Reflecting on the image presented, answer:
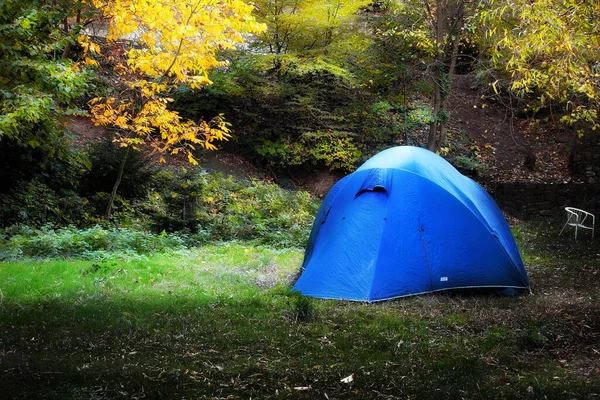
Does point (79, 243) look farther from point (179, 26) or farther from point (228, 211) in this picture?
point (228, 211)

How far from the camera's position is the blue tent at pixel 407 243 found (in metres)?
6.96

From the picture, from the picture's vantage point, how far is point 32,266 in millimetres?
→ 7848

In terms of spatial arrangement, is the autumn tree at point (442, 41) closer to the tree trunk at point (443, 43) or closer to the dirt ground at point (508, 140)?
the tree trunk at point (443, 43)

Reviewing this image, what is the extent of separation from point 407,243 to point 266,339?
2.65 m

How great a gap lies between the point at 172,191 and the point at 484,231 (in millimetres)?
7022

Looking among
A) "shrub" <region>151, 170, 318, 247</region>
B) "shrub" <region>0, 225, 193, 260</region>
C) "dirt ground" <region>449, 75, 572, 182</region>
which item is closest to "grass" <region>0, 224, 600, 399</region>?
A: "shrub" <region>0, 225, 193, 260</region>

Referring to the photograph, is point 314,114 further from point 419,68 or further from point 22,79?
point 22,79

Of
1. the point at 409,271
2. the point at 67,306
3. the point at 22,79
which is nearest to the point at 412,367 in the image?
the point at 409,271

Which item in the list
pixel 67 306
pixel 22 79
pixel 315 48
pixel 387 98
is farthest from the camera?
Result: pixel 387 98

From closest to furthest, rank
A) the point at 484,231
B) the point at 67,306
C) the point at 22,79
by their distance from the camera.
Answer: the point at 67,306 → the point at 22,79 → the point at 484,231

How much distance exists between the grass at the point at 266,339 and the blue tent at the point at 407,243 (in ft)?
0.96

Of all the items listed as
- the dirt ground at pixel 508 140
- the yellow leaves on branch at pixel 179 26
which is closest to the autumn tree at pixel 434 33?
the dirt ground at pixel 508 140

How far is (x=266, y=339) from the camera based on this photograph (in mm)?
5230

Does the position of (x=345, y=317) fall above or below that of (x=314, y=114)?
below
